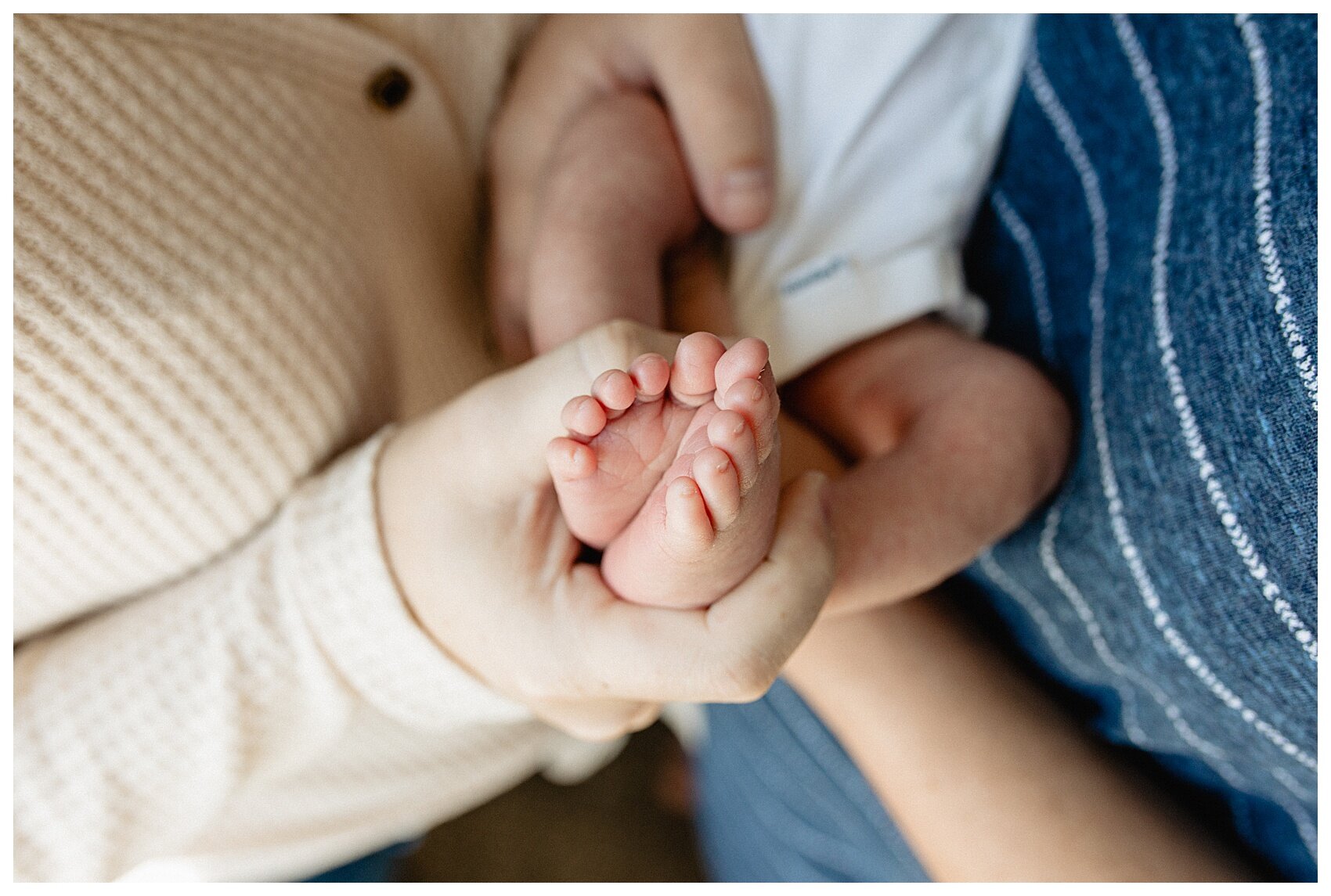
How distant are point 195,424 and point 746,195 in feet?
1.17

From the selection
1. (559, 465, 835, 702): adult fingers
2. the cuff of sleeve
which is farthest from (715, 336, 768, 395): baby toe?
the cuff of sleeve

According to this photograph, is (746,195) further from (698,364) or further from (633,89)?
(698,364)

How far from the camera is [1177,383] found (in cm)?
46

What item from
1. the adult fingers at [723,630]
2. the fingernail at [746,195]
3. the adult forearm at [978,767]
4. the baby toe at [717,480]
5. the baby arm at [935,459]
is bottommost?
the adult forearm at [978,767]

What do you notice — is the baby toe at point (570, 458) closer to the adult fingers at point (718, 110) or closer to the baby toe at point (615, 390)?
the baby toe at point (615, 390)

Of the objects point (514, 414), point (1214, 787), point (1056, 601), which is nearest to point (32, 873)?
point (514, 414)

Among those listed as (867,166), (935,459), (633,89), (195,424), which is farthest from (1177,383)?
(195,424)

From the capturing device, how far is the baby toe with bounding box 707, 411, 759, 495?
1.10 feet

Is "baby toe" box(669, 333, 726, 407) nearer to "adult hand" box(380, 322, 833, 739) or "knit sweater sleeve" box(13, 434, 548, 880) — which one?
"adult hand" box(380, 322, 833, 739)

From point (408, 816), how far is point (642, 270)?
0.52m

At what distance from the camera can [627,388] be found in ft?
1.16

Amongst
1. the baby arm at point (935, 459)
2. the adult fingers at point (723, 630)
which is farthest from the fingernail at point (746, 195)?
the adult fingers at point (723, 630)

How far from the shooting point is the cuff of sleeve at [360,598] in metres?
0.48

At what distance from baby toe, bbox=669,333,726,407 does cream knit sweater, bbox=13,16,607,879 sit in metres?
0.22
